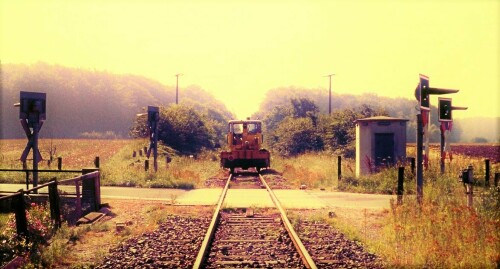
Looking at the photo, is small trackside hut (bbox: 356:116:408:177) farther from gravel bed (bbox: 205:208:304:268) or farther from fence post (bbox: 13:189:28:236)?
fence post (bbox: 13:189:28:236)

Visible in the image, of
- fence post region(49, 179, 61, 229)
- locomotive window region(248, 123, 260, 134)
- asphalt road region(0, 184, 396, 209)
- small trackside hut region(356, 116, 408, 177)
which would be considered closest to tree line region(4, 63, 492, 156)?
locomotive window region(248, 123, 260, 134)

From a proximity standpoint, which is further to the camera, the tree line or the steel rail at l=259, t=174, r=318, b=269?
the tree line

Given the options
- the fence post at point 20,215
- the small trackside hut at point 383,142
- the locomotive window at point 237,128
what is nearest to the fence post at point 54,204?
the fence post at point 20,215

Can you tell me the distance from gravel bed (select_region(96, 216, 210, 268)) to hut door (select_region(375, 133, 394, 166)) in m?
9.98

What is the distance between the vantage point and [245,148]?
91.8 ft

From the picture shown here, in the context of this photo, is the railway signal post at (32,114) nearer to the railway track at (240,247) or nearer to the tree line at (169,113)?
the railway track at (240,247)

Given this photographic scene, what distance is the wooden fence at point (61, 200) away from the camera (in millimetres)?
8234

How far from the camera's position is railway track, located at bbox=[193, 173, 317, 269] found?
7.82m

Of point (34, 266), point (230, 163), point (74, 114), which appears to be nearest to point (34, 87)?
point (74, 114)

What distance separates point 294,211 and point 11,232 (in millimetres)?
7155

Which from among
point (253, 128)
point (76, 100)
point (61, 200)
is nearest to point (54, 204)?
point (61, 200)

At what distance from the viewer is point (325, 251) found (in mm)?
8680

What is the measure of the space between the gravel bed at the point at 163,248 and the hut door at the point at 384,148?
9.98 m

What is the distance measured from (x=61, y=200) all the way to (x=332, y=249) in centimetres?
666
